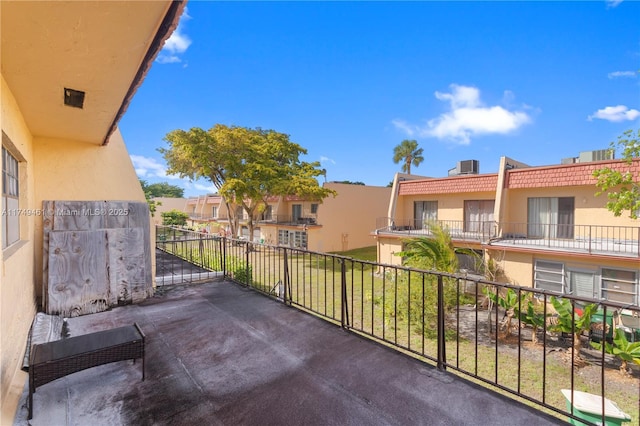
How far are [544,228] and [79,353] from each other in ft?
57.1

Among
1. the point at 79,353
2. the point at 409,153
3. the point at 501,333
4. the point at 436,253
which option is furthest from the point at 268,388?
the point at 409,153

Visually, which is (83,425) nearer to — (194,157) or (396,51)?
(194,157)

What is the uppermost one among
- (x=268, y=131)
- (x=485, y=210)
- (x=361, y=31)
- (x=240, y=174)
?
(x=361, y=31)

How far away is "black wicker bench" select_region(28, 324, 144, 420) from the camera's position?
2.23 meters

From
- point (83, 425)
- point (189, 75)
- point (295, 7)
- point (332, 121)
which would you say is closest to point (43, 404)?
point (83, 425)

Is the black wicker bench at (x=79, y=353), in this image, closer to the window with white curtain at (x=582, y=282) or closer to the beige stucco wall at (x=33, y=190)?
the beige stucco wall at (x=33, y=190)

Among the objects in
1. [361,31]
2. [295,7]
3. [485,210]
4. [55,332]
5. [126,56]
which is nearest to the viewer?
[126,56]

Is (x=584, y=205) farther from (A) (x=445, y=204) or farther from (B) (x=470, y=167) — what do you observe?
(B) (x=470, y=167)

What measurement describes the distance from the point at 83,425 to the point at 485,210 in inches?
687

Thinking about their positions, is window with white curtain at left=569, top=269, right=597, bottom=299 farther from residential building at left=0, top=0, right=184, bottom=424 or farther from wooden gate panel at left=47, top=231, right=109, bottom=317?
wooden gate panel at left=47, top=231, right=109, bottom=317

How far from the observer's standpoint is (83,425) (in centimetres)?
205

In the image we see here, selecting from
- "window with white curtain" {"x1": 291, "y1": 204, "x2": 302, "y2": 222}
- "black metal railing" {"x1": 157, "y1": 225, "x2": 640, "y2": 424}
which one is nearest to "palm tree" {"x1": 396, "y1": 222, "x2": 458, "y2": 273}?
"black metal railing" {"x1": 157, "y1": 225, "x2": 640, "y2": 424}

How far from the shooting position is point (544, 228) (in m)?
13.9

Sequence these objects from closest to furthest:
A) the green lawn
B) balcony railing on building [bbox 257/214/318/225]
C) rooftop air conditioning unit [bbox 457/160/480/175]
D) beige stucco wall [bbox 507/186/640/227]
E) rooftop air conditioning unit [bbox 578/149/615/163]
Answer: beige stucco wall [bbox 507/186/640/227]
rooftop air conditioning unit [bbox 578/149/615/163]
rooftop air conditioning unit [bbox 457/160/480/175]
the green lawn
balcony railing on building [bbox 257/214/318/225]
